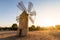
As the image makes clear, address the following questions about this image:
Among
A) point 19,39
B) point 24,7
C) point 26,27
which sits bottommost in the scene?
point 19,39

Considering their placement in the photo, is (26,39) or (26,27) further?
(26,27)

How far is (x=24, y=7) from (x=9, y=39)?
30.1 ft

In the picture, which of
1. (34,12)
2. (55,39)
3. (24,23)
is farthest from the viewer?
(34,12)

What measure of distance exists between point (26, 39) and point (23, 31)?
4372 mm

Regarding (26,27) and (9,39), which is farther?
(26,27)

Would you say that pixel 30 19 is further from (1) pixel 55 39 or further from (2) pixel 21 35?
(1) pixel 55 39

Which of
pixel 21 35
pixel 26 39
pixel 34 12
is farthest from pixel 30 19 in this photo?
pixel 26 39

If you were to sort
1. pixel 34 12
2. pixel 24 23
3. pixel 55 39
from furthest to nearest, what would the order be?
pixel 34 12 → pixel 24 23 → pixel 55 39

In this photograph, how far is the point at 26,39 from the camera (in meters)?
25.8

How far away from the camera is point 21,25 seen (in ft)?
98.2

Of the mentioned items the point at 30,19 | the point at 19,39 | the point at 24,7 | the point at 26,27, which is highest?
the point at 24,7

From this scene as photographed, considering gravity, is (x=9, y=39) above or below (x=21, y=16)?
below

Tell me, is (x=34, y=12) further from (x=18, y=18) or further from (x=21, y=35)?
(x=21, y=35)

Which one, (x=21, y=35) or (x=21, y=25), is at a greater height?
(x=21, y=25)
